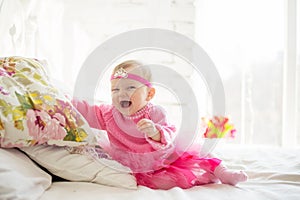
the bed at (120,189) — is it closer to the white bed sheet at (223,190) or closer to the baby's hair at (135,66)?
the white bed sheet at (223,190)

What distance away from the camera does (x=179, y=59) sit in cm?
223

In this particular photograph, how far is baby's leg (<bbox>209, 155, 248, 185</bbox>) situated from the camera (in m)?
0.95

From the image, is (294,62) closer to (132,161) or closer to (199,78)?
(199,78)

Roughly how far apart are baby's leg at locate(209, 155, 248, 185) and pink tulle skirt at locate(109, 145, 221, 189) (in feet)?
0.08

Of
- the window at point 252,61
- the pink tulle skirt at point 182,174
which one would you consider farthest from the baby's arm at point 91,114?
the window at point 252,61

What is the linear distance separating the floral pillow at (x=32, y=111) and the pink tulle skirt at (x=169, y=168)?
0.17m

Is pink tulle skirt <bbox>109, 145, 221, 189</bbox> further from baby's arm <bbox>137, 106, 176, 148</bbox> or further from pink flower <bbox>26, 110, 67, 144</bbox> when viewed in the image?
pink flower <bbox>26, 110, 67, 144</bbox>

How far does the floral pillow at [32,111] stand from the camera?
837 millimetres

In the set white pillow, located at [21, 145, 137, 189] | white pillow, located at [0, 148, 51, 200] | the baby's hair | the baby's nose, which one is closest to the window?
the baby's hair

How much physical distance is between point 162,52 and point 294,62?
964mm

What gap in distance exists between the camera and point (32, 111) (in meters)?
0.89

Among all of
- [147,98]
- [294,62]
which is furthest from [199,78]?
[147,98]

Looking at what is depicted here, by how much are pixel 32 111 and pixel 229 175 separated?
1.90ft

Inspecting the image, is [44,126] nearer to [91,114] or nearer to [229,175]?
[91,114]
